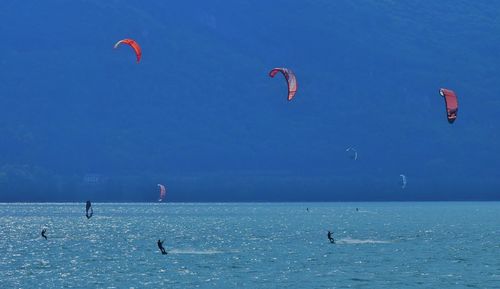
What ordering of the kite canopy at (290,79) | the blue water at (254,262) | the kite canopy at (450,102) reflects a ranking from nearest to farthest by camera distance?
the blue water at (254,262), the kite canopy at (450,102), the kite canopy at (290,79)

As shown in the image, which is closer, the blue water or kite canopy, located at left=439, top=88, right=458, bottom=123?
the blue water

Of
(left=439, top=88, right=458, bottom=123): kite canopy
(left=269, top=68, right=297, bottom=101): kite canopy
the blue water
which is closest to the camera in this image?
the blue water

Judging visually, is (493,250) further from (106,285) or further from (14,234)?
(14,234)

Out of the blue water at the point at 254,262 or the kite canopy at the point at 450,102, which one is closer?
the blue water at the point at 254,262

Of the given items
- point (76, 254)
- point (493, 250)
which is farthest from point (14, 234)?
point (493, 250)

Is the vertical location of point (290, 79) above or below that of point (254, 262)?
above

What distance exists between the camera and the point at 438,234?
13350cm

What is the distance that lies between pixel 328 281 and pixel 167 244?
41767 mm

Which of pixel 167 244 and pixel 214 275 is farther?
pixel 167 244

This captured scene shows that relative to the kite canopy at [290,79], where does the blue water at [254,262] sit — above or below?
below

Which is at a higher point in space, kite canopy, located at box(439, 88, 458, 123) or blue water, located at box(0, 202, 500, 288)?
kite canopy, located at box(439, 88, 458, 123)

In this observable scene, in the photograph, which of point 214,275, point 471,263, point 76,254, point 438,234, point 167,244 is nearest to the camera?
point 214,275

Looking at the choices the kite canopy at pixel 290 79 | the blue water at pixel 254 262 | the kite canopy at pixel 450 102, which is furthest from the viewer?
the kite canopy at pixel 290 79

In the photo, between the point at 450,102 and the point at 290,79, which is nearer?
the point at 450,102
